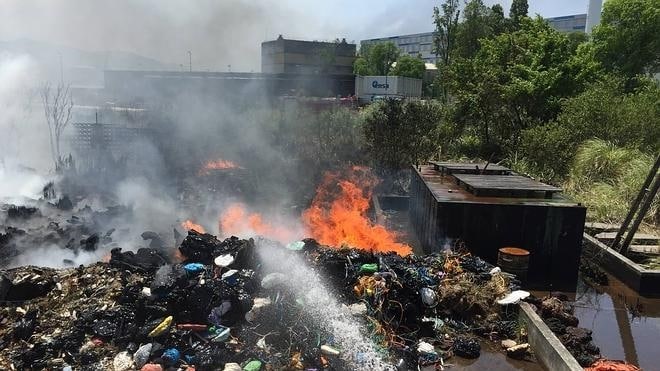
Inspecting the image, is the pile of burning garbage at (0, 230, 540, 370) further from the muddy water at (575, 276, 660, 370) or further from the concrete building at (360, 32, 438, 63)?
the concrete building at (360, 32, 438, 63)

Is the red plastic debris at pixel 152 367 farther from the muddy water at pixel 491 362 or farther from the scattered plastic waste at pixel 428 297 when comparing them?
the scattered plastic waste at pixel 428 297

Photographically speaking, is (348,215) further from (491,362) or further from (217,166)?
(217,166)

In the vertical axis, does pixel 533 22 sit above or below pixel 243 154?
above

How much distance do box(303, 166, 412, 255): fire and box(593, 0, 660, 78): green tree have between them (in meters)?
18.4

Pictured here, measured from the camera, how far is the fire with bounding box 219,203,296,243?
9.73m

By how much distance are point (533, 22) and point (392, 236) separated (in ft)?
46.2

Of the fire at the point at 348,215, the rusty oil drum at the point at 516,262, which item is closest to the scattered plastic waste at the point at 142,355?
the fire at the point at 348,215

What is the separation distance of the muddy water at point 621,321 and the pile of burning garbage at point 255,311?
1105mm

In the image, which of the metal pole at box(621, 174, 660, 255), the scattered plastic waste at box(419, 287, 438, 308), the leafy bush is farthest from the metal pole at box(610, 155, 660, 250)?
the scattered plastic waste at box(419, 287, 438, 308)

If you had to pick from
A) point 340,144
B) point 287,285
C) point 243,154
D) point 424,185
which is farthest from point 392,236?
point 243,154

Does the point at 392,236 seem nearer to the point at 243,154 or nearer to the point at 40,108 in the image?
the point at 243,154

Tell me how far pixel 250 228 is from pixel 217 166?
21.7 ft

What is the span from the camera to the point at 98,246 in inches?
341

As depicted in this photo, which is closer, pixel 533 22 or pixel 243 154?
pixel 243 154
